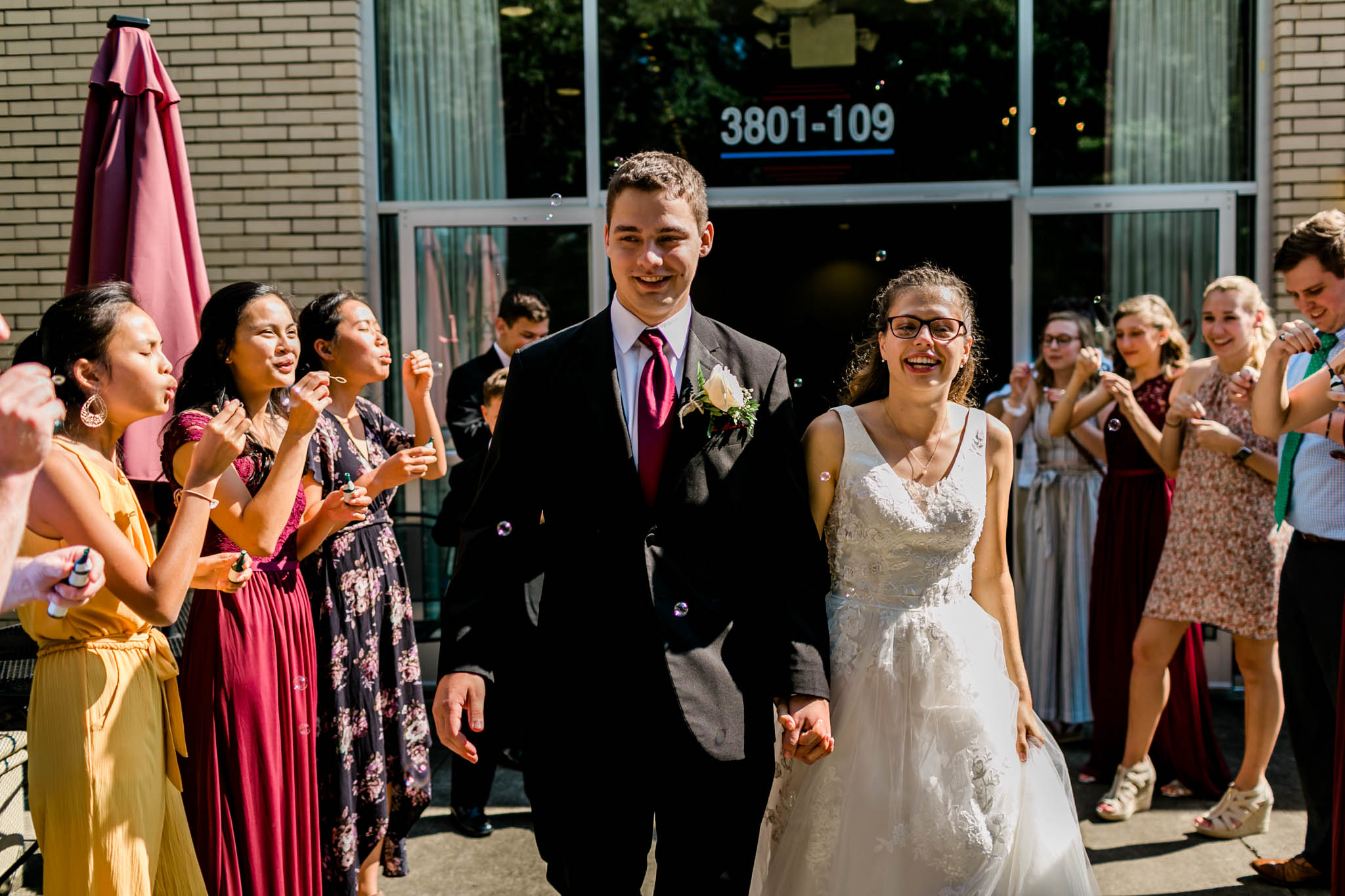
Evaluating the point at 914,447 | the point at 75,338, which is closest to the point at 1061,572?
the point at 914,447

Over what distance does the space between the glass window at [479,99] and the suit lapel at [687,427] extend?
173 inches

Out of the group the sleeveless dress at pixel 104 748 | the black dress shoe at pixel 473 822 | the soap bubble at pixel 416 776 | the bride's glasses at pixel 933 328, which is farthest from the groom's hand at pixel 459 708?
the black dress shoe at pixel 473 822

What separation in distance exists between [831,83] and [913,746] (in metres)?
4.79

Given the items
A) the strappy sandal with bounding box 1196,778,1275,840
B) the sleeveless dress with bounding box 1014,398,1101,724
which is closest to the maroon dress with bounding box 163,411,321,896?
the strappy sandal with bounding box 1196,778,1275,840

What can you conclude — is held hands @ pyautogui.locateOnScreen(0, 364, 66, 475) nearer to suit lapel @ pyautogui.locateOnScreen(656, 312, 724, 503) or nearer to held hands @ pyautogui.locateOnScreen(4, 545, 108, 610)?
held hands @ pyautogui.locateOnScreen(4, 545, 108, 610)

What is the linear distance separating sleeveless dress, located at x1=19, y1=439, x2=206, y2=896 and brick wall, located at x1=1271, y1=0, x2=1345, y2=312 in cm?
618

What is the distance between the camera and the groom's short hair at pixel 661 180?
8.61ft

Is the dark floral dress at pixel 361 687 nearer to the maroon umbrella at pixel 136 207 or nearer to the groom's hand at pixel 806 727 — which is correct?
the maroon umbrella at pixel 136 207

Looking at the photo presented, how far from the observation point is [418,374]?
402 centimetres

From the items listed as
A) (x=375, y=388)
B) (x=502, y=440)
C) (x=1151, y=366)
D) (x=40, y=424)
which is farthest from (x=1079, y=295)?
(x=40, y=424)

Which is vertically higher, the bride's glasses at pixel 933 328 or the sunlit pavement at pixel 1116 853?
the bride's glasses at pixel 933 328

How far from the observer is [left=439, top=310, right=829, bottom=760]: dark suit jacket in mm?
2543

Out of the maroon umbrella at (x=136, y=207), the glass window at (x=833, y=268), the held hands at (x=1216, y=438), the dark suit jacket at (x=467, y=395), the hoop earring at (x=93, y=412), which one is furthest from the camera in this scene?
the glass window at (x=833, y=268)

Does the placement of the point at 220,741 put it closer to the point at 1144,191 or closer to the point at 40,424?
the point at 40,424
